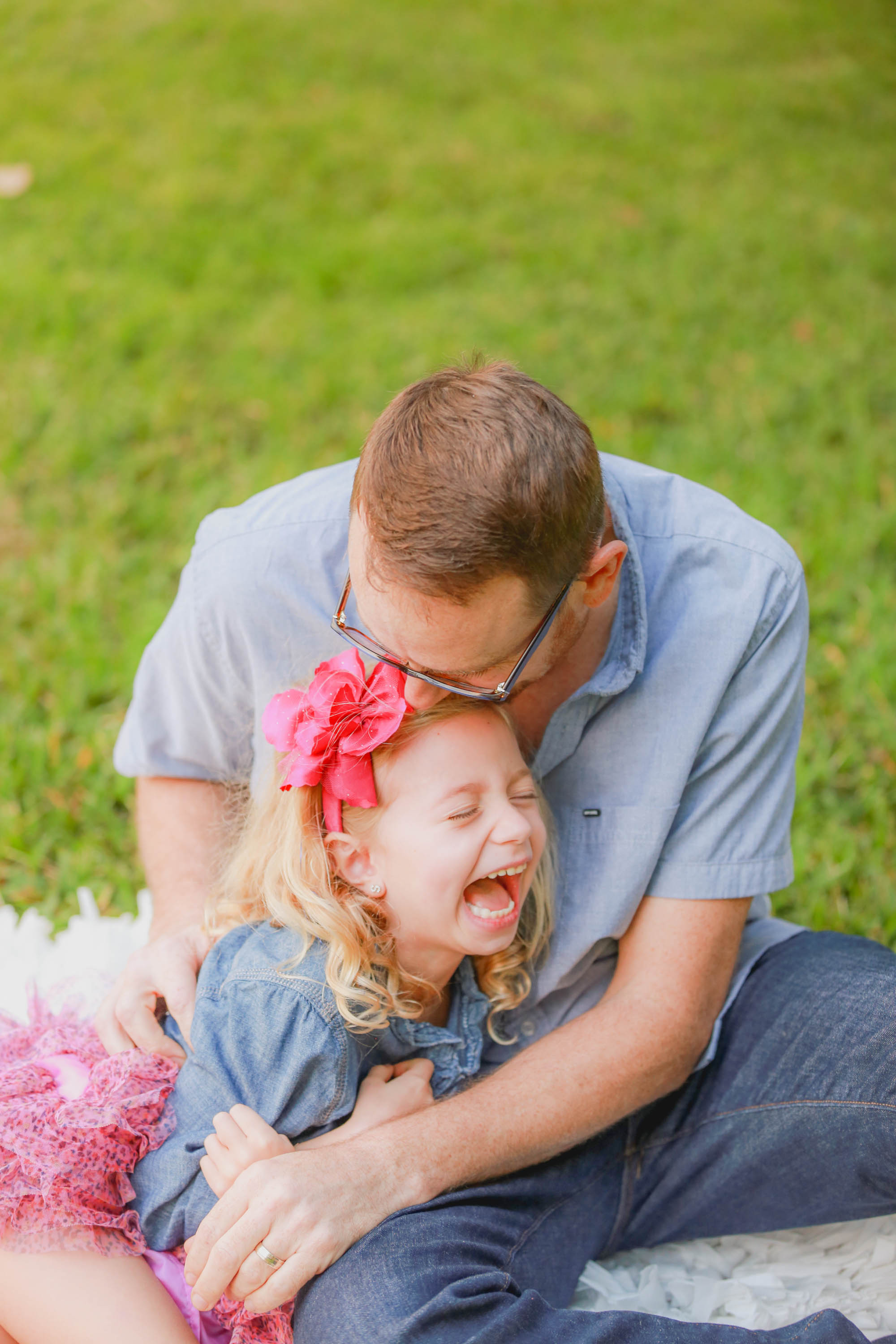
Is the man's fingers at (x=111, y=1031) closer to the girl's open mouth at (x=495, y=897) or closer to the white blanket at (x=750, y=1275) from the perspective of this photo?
the white blanket at (x=750, y=1275)

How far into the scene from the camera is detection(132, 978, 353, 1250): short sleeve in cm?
192

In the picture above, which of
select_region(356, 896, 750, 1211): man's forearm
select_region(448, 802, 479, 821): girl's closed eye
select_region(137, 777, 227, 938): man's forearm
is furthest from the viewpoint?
select_region(137, 777, 227, 938): man's forearm

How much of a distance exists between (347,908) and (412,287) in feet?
14.3

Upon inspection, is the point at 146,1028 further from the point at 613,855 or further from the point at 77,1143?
the point at 613,855

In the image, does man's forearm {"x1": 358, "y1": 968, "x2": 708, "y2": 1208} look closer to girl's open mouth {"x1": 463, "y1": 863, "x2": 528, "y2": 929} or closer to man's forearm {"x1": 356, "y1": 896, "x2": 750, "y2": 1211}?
man's forearm {"x1": 356, "y1": 896, "x2": 750, "y2": 1211}

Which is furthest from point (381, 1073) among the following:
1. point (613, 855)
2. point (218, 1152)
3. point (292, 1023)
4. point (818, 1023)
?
point (818, 1023)

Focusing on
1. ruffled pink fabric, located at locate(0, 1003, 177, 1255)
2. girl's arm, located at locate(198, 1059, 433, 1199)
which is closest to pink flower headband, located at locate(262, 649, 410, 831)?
girl's arm, located at locate(198, 1059, 433, 1199)

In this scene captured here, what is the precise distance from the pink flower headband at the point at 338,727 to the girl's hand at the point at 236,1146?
51 cm

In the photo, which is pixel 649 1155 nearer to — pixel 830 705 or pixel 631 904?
pixel 631 904

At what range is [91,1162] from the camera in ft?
6.25

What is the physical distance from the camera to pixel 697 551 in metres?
2.22

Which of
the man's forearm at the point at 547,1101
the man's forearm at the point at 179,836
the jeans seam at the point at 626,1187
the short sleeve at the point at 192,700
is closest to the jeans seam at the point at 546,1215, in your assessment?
the jeans seam at the point at 626,1187

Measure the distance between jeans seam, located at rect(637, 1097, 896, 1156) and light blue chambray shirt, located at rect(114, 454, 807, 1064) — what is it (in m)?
0.11

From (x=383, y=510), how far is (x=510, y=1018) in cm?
110
